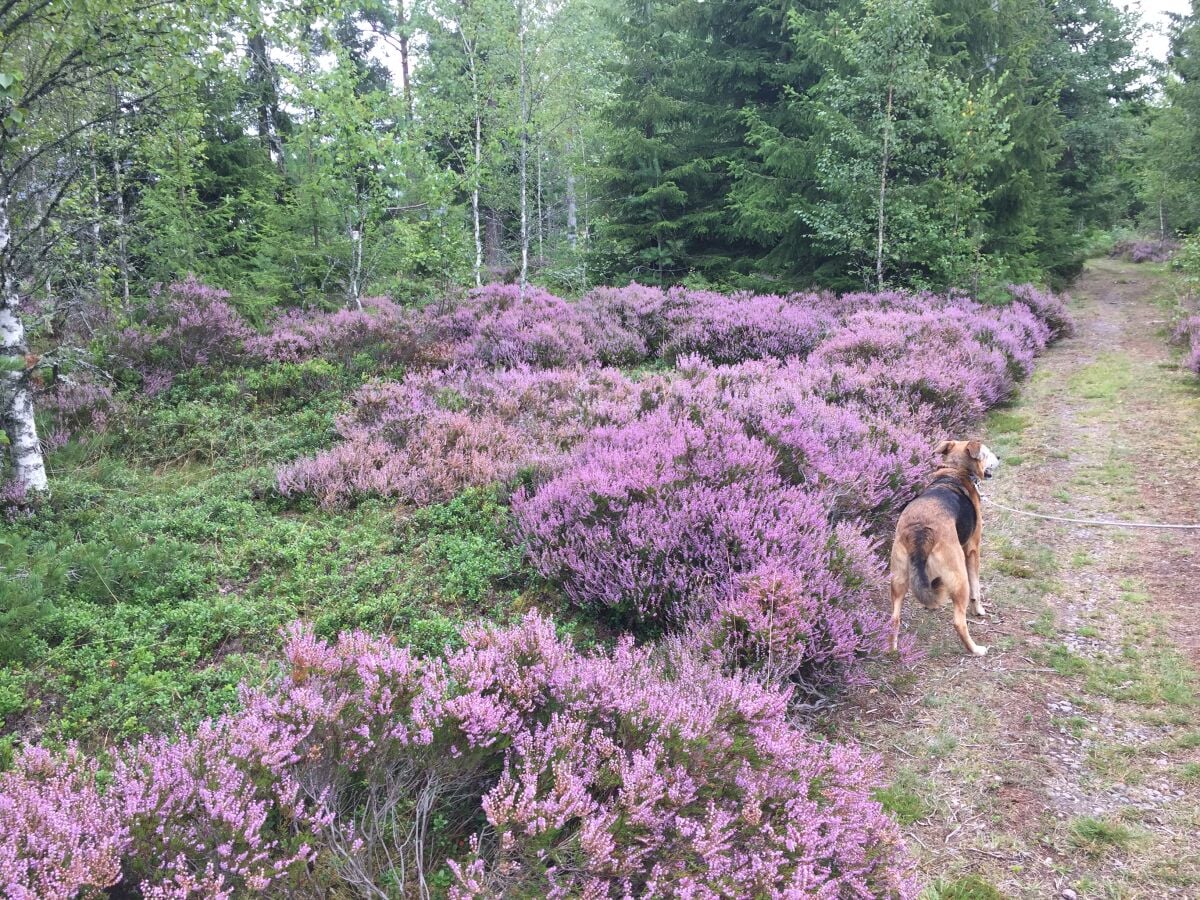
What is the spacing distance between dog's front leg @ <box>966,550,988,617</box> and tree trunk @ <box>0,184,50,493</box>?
7.01 metres

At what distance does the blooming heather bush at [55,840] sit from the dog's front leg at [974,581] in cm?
442

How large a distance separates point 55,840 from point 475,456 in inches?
170

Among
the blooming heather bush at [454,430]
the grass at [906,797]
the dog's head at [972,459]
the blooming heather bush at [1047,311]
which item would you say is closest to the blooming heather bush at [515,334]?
the blooming heather bush at [454,430]

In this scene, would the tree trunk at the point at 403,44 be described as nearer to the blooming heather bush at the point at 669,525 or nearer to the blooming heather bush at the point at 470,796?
the blooming heather bush at the point at 669,525

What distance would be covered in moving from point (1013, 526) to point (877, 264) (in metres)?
9.85

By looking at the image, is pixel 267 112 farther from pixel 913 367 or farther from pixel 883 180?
pixel 913 367

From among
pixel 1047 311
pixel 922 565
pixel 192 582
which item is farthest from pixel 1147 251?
pixel 192 582

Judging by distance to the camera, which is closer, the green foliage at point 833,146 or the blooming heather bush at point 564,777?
the blooming heather bush at point 564,777

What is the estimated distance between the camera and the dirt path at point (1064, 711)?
8.45ft

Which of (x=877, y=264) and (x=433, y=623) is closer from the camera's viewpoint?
(x=433, y=623)

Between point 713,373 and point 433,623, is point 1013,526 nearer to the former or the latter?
point 713,373

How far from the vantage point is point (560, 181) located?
23750mm

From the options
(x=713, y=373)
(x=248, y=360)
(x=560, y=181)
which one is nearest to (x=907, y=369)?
(x=713, y=373)

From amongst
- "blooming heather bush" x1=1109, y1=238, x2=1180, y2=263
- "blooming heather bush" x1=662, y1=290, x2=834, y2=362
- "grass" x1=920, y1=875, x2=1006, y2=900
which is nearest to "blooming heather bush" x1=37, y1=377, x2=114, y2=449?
"blooming heather bush" x1=662, y1=290, x2=834, y2=362
